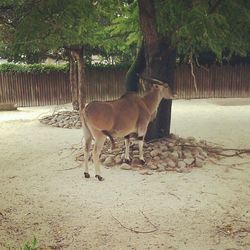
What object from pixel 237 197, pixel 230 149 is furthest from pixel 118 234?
pixel 230 149

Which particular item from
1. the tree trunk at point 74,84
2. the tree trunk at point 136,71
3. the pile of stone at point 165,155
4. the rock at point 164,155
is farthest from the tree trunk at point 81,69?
the rock at point 164,155

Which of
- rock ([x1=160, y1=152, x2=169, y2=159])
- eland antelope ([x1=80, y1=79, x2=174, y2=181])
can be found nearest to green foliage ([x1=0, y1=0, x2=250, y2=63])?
eland antelope ([x1=80, y1=79, x2=174, y2=181])

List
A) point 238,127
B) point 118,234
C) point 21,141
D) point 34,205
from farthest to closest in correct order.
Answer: point 238,127, point 21,141, point 34,205, point 118,234

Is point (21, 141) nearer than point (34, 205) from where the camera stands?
No

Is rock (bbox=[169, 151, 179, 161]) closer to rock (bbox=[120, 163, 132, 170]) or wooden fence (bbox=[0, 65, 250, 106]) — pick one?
rock (bbox=[120, 163, 132, 170])

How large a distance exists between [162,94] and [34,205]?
3395 millimetres

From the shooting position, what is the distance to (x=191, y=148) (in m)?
7.78

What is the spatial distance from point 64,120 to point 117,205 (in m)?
6.94

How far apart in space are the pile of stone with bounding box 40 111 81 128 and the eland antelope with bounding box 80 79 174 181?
173 inches

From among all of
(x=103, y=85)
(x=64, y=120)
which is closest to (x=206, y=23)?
(x=64, y=120)

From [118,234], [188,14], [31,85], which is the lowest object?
[118,234]

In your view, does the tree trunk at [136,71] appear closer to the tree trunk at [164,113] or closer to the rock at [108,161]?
the tree trunk at [164,113]

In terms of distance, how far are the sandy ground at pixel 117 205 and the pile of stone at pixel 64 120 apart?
264cm

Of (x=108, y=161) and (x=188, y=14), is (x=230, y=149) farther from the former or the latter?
(x=188, y=14)
